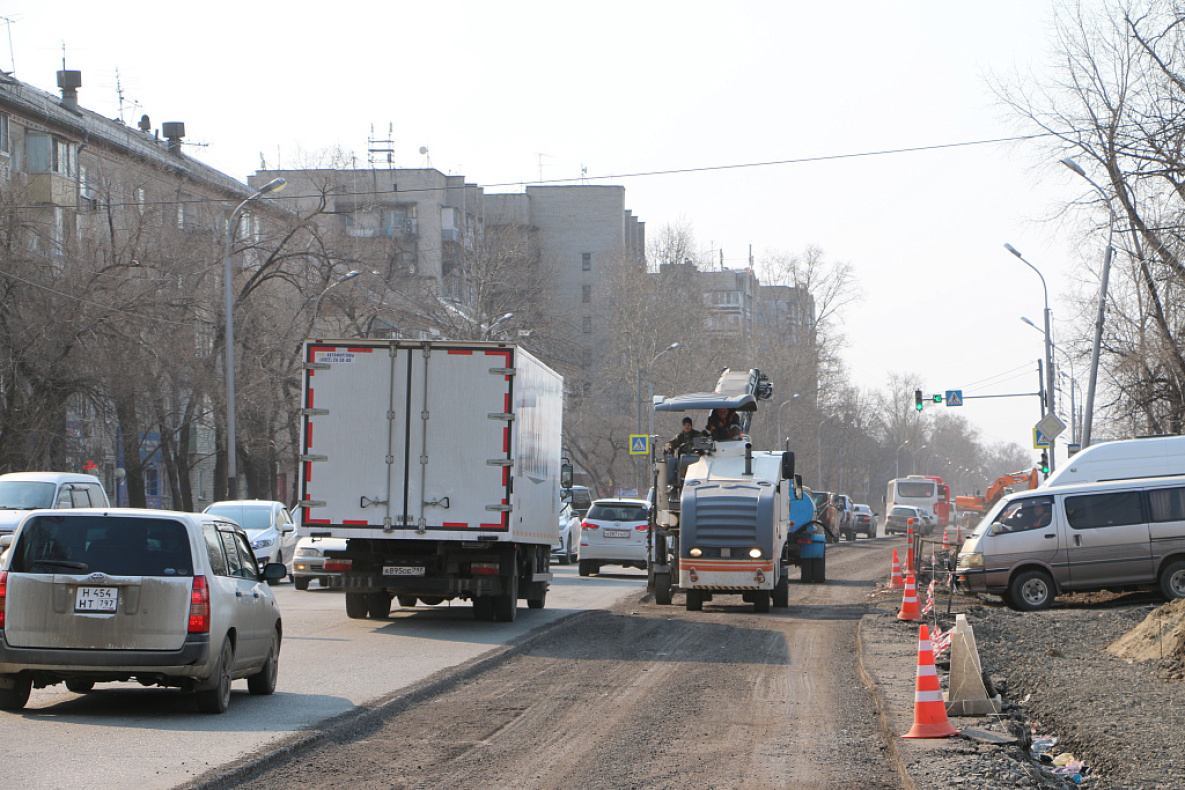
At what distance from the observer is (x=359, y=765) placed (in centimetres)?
841

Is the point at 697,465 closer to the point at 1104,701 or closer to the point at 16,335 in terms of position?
the point at 1104,701

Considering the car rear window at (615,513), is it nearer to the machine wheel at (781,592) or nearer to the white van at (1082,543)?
the machine wheel at (781,592)

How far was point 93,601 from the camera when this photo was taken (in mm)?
9875


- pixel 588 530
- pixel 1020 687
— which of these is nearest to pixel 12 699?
pixel 1020 687

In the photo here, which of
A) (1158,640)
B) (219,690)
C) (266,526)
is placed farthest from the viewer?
(266,526)

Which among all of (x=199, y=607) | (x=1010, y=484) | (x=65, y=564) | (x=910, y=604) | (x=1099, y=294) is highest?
(x=1099, y=294)

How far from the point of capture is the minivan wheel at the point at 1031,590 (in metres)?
22.1

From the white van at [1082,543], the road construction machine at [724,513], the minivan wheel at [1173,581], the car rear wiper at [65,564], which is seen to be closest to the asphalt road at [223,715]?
the car rear wiper at [65,564]

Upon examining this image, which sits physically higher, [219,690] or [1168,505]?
[1168,505]

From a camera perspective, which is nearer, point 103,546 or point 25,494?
point 103,546

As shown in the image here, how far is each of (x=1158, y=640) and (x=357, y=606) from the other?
34.5ft

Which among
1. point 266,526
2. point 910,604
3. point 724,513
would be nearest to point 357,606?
point 724,513

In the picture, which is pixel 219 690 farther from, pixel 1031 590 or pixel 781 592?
pixel 1031 590

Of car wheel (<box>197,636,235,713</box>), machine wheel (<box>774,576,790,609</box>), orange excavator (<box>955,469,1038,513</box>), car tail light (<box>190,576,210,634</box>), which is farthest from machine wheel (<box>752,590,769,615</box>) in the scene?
orange excavator (<box>955,469,1038,513</box>)
